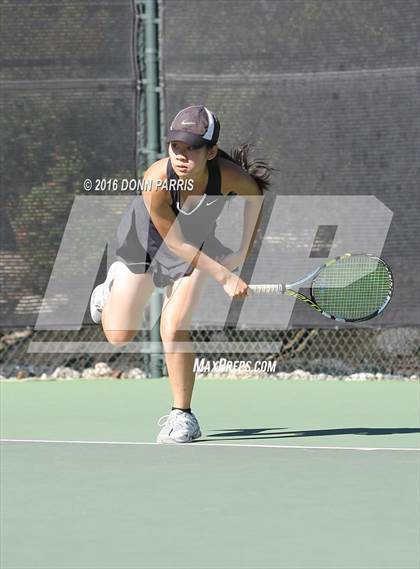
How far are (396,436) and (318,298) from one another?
642 millimetres

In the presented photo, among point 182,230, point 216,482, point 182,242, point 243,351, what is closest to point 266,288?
point 182,242

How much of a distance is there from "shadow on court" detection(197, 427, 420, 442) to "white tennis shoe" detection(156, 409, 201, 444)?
10 centimetres

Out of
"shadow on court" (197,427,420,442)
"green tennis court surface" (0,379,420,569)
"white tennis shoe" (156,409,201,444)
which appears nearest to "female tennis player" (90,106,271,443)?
"white tennis shoe" (156,409,201,444)

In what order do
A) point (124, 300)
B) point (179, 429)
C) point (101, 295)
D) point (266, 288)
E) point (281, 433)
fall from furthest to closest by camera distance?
point (101, 295)
point (124, 300)
point (281, 433)
point (179, 429)
point (266, 288)

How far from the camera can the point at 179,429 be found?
5.77 metres

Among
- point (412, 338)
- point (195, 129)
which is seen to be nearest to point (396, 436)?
point (195, 129)

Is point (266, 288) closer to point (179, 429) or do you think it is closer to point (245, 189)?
point (245, 189)

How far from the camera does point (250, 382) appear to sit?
27.0 feet

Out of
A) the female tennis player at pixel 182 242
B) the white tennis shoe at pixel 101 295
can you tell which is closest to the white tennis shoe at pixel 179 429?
A: the female tennis player at pixel 182 242

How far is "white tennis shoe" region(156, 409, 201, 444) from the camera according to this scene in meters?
5.76

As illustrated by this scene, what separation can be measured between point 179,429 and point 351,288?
3.19 feet

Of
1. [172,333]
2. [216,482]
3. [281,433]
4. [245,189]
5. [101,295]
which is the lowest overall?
[281,433]

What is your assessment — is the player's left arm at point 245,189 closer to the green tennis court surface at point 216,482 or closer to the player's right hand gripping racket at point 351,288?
the player's right hand gripping racket at point 351,288

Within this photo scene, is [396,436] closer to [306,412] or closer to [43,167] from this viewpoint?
[306,412]
